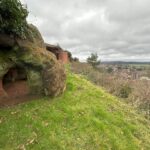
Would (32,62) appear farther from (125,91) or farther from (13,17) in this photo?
(125,91)

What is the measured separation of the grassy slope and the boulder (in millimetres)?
650

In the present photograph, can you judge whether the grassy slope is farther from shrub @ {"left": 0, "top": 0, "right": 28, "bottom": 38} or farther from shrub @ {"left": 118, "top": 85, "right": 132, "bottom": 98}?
shrub @ {"left": 118, "top": 85, "right": 132, "bottom": 98}

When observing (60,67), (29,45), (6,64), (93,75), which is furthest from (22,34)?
(93,75)

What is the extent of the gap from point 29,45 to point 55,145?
4.27m

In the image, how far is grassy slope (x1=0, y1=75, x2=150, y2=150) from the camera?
8727 mm

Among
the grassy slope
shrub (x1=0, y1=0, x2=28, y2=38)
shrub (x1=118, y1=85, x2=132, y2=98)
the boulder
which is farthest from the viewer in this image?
shrub (x1=118, y1=85, x2=132, y2=98)

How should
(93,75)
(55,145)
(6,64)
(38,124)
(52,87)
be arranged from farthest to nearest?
(93,75), (52,87), (6,64), (38,124), (55,145)

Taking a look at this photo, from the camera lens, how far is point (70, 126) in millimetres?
9719

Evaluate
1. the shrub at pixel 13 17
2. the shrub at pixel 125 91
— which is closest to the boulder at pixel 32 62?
the shrub at pixel 13 17

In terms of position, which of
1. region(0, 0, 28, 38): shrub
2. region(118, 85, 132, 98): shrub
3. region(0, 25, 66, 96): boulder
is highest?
region(0, 0, 28, 38): shrub

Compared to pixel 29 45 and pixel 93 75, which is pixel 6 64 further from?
pixel 93 75

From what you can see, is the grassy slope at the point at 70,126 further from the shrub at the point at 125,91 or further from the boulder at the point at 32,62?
the shrub at the point at 125,91

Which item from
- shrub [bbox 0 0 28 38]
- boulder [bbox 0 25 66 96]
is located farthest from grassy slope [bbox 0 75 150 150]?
shrub [bbox 0 0 28 38]

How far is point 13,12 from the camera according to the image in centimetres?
973
